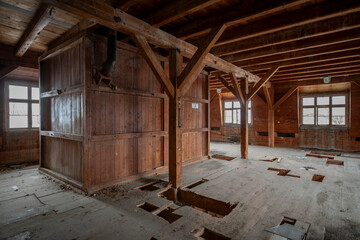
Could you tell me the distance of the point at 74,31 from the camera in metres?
3.72

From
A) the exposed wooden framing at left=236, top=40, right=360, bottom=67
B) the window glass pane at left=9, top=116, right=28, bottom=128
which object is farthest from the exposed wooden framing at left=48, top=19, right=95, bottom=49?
the exposed wooden framing at left=236, top=40, right=360, bottom=67

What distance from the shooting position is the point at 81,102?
3.59 m

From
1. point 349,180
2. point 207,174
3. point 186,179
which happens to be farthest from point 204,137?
point 349,180

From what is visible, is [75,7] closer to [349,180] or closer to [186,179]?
[186,179]

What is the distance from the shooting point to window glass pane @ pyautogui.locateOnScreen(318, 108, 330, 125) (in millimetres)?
8680

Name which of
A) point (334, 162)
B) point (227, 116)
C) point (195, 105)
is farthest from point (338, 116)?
point (195, 105)

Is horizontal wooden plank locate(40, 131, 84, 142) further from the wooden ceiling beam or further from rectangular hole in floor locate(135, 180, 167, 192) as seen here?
the wooden ceiling beam

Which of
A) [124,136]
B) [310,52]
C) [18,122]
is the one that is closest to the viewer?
[124,136]

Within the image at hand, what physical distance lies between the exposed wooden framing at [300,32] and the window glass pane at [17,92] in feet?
19.8

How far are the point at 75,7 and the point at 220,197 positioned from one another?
334 centimetres

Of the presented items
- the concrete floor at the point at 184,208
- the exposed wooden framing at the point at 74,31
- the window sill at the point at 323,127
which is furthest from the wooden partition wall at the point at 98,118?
the window sill at the point at 323,127

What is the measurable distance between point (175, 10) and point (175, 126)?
1880 millimetres

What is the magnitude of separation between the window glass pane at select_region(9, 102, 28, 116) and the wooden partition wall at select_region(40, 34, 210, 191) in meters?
2.21

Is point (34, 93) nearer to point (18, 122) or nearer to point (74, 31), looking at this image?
point (18, 122)
